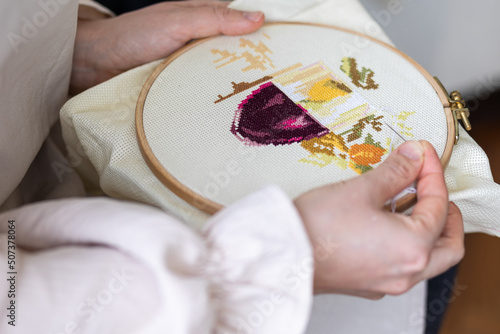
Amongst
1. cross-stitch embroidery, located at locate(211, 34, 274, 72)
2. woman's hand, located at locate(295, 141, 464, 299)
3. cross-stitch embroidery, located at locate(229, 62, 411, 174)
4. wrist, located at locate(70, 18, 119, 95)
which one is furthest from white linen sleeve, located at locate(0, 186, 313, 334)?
wrist, located at locate(70, 18, 119, 95)

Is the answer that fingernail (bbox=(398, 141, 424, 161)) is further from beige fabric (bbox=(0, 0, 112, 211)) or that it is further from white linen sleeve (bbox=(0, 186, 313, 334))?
beige fabric (bbox=(0, 0, 112, 211))

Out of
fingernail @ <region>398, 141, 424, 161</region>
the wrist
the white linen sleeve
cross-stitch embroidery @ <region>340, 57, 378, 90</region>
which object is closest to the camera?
the white linen sleeve

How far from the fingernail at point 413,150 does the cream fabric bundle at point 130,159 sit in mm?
84

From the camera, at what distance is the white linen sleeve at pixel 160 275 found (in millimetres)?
389

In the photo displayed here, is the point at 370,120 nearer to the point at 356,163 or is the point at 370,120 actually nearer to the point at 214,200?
the point at 356,163

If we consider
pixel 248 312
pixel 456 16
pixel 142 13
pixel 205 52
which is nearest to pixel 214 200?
pixel 248 312

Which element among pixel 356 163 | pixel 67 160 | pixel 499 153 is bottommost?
pixel 499 153

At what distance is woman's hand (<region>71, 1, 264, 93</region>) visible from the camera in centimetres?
68

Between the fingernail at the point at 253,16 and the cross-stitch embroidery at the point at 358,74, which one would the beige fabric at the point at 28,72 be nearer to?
the fingernail at the point at 253,16

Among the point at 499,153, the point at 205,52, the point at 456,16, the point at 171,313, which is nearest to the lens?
the point at 171,313

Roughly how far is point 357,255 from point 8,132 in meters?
0.42

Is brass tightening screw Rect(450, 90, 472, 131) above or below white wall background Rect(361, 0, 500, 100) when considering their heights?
above

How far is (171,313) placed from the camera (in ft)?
1.22

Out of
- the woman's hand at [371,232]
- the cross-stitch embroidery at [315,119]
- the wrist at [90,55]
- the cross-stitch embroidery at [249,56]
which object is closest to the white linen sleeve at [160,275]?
the woman's hand at [371,232]
